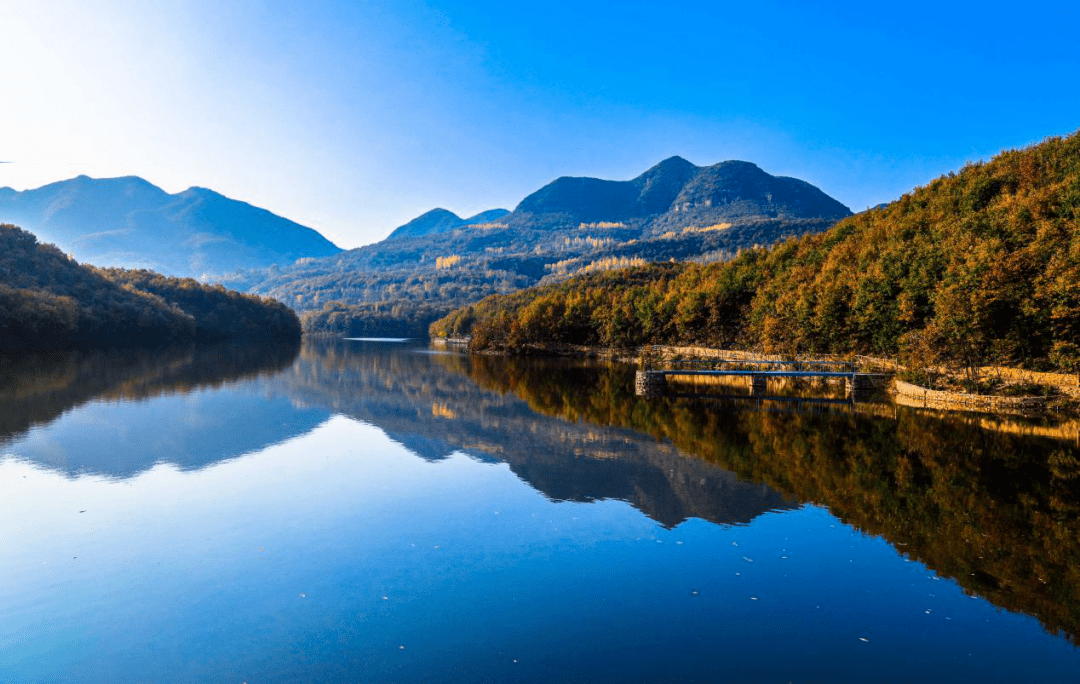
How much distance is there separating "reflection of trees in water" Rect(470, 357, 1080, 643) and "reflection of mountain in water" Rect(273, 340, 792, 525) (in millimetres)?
1822

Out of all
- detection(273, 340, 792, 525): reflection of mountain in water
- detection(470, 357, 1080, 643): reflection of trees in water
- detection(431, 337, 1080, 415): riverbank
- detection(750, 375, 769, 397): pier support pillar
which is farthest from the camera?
detection(750, 375, 769, 397): pier support pillar

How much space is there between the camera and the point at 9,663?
10.2 meters

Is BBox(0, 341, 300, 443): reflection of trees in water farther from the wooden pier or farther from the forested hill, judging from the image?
the forested hill

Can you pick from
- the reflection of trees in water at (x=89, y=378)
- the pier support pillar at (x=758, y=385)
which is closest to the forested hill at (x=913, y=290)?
the pier support pillar at (x=758, y=385)

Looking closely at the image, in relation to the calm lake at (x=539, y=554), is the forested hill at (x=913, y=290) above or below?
above

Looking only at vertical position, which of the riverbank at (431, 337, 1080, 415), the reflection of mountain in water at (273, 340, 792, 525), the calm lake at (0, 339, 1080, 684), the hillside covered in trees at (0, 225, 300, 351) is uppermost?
the hillside covered in trees at (0, 225, 300, 351)

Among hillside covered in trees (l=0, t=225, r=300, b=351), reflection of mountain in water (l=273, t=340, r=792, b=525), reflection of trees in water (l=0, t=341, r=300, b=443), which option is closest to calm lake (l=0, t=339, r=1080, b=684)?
reflection of mountain in water (l=273, t=340, r=792, b=525)

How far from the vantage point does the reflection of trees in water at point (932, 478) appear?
1432 cm

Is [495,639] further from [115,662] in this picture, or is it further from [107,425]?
[107,425]

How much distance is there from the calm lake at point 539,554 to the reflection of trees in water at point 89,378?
159 inches

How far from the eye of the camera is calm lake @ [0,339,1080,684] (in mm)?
10680

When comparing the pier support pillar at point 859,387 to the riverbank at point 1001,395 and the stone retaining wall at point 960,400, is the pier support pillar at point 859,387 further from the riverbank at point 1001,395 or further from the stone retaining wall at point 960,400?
the stone retaining wall at point 960,400

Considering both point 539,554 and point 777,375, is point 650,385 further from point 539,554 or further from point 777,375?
point 539,554

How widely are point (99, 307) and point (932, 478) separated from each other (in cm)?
13840
